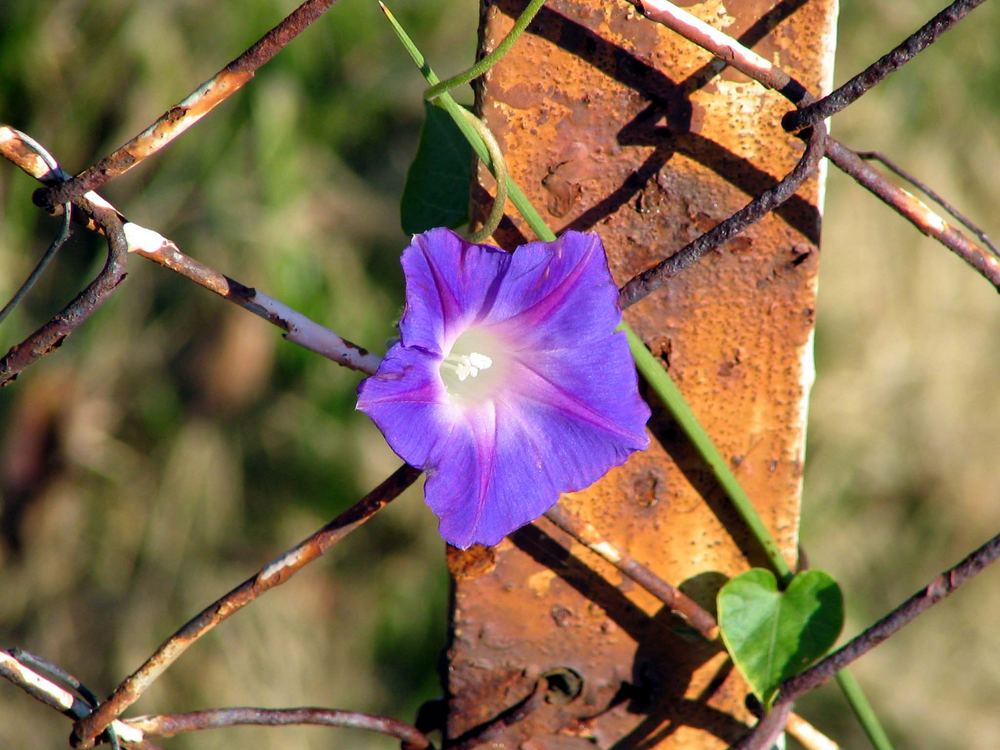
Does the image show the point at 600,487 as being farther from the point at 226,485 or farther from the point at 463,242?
the point at 226,485

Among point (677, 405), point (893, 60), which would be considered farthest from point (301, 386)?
point (893, 60)

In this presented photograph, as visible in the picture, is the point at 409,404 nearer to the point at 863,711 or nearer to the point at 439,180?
the point at 439,180

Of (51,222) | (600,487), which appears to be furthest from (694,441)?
(51,222)

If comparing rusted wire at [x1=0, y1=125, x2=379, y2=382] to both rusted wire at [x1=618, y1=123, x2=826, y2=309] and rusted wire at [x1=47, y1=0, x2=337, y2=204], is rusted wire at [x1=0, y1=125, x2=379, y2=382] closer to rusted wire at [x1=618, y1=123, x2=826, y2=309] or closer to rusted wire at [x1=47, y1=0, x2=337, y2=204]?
rusted wire at [x1=47, y1=0, x2=337, y2=204]

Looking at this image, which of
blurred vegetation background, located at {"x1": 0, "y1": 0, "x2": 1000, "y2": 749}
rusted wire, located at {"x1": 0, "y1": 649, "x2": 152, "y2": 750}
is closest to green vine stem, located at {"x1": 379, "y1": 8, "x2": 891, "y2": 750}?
rusted wire, located at {"x1": 0, "y1": 649, "x2": 152, "y2": 750}

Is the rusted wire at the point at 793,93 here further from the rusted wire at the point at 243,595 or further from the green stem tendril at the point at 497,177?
the rusted wire at the point at 243,595

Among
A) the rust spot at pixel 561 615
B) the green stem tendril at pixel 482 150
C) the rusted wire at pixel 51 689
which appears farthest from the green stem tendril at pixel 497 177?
the rusted wire at pixel 51 689

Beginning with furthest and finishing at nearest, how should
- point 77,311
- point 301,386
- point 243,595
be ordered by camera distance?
point 301,386, point 243,595, point 77,311
